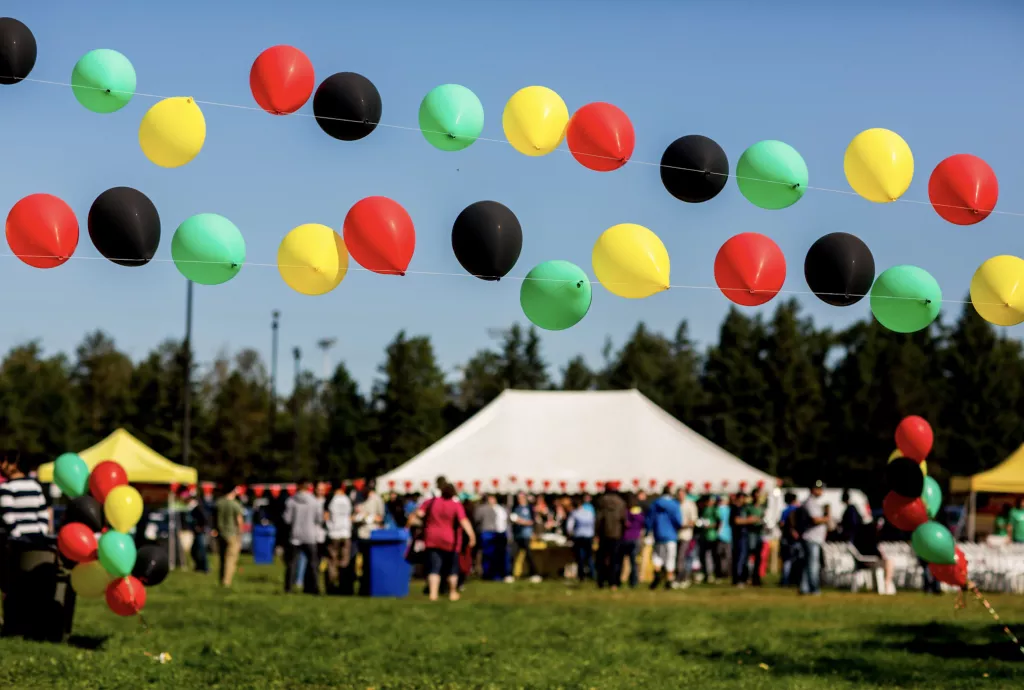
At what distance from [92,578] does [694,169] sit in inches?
221

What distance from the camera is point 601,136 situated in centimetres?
740

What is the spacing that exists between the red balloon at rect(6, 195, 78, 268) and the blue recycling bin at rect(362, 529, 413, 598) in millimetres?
9792

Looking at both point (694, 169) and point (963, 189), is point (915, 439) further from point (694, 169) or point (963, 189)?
point (694, 169)

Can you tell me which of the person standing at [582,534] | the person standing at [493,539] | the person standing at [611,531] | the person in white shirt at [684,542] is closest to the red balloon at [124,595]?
the person standing at [611,531]

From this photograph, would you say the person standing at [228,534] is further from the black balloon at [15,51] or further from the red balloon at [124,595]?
the black balloon at [15,51]

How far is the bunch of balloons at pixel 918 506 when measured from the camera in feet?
27.6

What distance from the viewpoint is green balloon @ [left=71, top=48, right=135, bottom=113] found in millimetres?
6910

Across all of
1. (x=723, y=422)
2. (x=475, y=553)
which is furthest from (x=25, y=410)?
(x=475, y=553)

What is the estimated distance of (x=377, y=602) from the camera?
14883mm

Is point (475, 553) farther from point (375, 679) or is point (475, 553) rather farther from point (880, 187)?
point (880, 187)

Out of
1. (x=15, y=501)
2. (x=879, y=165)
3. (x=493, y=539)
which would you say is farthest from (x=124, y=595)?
(x=493, y=539)

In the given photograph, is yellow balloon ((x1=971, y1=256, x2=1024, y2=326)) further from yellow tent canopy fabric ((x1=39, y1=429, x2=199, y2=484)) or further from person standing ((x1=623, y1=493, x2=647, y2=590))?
yellow tent canopy fabric ((x1=39, y1=429, x2=199, y2=484))

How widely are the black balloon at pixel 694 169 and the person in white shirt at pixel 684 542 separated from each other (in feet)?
40.0

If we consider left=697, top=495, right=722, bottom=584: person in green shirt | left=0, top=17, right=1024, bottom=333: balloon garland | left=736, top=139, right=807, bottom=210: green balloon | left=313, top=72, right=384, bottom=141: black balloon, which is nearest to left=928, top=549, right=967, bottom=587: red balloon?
left=0, top=17, right=1024, bottom=333: balloon garland
